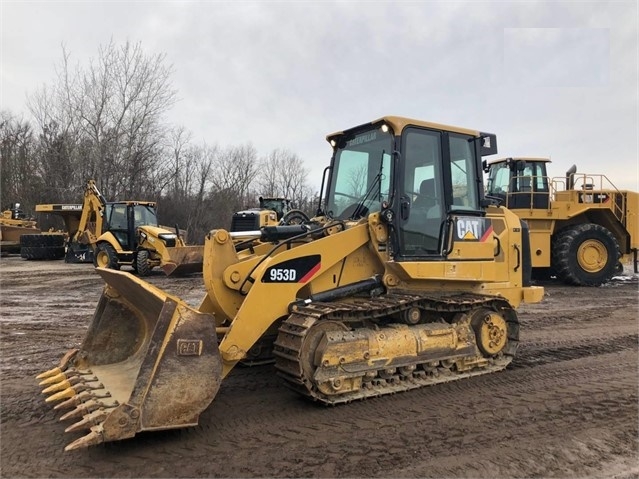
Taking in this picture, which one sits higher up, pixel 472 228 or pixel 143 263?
pixel 472 228

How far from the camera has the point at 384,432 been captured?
4.06 metres

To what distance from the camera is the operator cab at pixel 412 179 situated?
525cm

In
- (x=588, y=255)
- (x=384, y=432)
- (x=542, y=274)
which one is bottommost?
(x=384, y=432)

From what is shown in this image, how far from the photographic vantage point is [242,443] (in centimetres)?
386

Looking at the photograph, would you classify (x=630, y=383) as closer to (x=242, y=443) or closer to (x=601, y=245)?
(x=242, y=443)

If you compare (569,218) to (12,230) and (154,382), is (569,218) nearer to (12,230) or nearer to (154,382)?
(154,382)

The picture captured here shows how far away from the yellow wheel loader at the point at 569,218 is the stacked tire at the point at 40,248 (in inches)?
795

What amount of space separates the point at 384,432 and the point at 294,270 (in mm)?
1654

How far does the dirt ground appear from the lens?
3512 mm

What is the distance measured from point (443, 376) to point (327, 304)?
1.56 metres

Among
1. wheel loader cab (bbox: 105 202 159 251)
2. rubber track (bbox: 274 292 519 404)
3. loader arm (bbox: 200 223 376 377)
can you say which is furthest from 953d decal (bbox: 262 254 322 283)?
wheel loader cab (bbox: 105 202 159 251)

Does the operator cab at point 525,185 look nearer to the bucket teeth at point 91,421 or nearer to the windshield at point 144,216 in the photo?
the windshield at point 144,216

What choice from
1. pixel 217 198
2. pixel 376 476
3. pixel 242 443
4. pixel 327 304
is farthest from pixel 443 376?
pixel 217 198

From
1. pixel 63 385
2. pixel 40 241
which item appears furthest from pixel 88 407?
pixel 40 241
